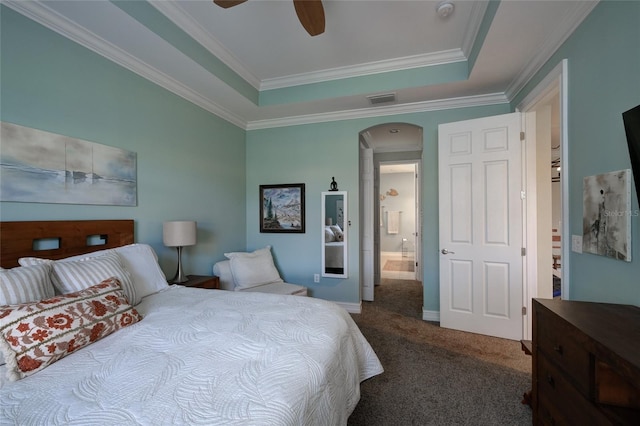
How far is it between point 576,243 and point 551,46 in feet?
4.97

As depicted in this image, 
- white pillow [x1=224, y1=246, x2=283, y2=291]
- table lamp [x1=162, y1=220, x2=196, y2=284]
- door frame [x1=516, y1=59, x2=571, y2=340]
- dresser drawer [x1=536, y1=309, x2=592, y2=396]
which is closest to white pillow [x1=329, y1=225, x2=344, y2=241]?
white pillow [x1=224, y1=246, x2=283, y2=291]

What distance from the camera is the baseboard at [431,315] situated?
325cm

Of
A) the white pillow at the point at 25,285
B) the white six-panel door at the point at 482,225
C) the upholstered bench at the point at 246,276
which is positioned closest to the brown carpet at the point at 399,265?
the white six-panel door at the point at 482,225

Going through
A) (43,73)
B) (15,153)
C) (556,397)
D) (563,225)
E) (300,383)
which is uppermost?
(43,73)

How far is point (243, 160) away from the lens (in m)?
3.98

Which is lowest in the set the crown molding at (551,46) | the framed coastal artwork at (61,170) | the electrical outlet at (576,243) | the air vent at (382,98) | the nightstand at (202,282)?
the nightstand at (202,282)

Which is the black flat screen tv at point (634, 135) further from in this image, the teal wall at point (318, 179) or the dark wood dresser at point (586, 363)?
the teal wall at point (318, 179)

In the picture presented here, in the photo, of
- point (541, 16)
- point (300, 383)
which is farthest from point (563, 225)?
point (300, 383)

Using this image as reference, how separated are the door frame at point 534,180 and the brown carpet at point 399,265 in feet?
11.9

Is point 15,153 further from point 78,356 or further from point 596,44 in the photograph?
point 596,44

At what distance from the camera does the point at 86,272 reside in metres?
1.56

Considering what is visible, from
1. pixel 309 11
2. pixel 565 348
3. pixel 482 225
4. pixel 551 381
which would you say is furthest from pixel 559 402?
pixel 309 11

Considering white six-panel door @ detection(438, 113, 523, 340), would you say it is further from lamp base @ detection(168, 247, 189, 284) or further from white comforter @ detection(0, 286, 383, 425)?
lamp base @ detection(168, 247, 189, 284)

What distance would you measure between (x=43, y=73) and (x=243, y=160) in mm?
2312
